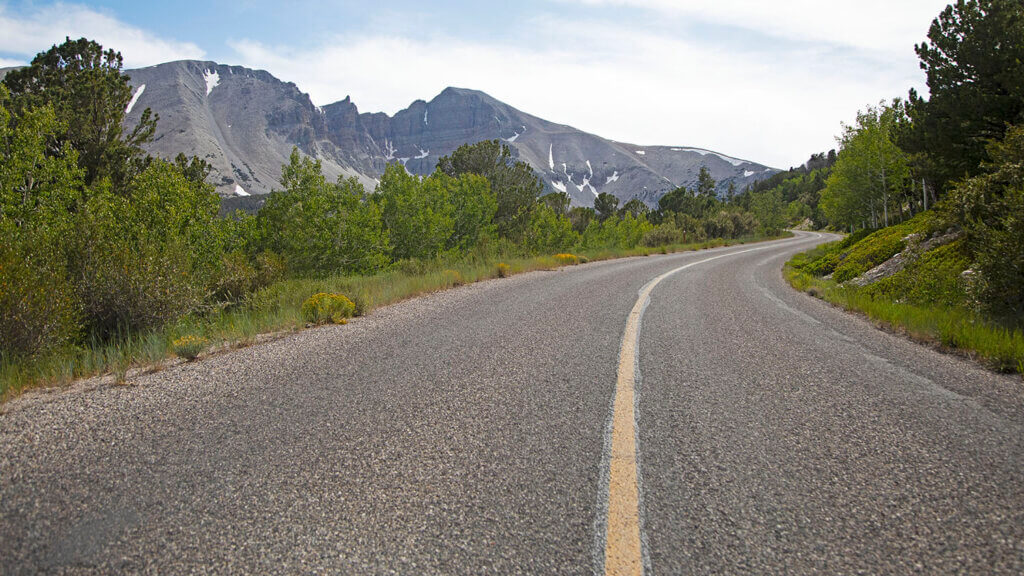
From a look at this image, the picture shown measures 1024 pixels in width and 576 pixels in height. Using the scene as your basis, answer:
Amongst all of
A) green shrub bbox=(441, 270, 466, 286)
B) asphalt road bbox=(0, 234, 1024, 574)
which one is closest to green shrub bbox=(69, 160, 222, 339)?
asphalt road bbox=(0, 234, 1024, 574)

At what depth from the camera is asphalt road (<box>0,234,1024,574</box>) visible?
1.86 m

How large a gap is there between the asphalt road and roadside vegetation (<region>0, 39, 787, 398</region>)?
1259 millimetres

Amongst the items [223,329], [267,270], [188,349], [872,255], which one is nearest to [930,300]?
[872,255]

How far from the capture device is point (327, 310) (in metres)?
7.50

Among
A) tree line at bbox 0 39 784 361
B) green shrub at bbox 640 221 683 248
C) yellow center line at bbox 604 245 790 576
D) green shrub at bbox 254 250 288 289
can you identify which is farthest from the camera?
green shrub at bbox 640 221 683 248

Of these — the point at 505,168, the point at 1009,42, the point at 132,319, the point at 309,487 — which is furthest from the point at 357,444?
the point at 505,168

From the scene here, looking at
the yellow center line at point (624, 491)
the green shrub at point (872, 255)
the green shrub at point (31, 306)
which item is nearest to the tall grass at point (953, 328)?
the green shrub at point (872, 255)

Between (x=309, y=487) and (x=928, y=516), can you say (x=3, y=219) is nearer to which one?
(x=309, y=487)

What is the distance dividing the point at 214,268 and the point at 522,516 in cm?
895

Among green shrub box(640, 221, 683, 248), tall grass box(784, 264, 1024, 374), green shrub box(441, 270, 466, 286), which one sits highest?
green shrub box(640, 221, 683, 248)

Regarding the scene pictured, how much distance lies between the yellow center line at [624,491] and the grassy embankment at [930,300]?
11.9ft

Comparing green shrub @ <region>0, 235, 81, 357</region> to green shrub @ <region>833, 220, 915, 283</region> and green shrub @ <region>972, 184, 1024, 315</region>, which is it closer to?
green shrub @ <region>972, 184, 1024, 315</region>

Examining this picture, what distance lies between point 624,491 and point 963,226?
8279 mm

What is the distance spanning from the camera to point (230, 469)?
255 centimetres
